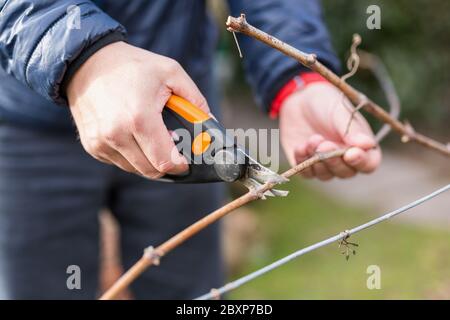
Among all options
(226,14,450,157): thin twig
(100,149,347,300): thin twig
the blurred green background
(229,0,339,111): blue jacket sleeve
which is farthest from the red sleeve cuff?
the blurred green background

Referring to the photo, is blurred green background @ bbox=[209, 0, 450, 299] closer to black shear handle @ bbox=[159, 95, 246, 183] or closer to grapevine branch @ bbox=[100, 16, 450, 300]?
grapevine branch @ bbox=[100, 16, 450, 300]

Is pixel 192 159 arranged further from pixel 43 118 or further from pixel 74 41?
pixel 43 118

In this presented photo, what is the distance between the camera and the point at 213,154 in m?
0.72

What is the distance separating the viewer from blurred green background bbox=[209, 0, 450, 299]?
6.95 ft

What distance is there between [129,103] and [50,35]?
13cm

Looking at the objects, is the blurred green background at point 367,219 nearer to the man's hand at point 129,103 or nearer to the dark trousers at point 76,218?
the dark trousers at point 76,218

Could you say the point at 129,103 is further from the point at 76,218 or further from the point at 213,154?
the point at 76,218

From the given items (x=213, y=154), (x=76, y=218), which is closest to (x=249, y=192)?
(x=213, y=154)

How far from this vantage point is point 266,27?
3.43 ft

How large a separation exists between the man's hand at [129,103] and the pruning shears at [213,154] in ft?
0.06

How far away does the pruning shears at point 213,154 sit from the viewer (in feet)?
2.29

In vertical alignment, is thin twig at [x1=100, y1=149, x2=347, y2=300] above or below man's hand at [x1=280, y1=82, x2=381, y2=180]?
below

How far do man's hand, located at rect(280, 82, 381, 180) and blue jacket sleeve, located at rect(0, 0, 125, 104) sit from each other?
0.34 meters

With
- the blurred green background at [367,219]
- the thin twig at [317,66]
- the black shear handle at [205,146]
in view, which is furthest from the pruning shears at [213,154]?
the blurred green background at [367,219]
